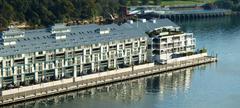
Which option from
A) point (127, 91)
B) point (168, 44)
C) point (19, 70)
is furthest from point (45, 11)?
point (127, 91)

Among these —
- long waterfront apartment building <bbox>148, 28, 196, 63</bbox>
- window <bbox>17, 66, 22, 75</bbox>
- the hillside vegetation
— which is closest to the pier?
long waterfront apartment building <bbox>148, 28, 196, 63</bbox>

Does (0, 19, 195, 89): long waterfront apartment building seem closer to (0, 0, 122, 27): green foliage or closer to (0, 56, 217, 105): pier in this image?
(0, 56, 217, 105): pier

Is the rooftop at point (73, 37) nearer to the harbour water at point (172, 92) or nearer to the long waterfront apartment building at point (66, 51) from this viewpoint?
the long waterfront apartment building at point (66, 51)

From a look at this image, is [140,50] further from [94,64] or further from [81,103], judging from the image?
[81,103]

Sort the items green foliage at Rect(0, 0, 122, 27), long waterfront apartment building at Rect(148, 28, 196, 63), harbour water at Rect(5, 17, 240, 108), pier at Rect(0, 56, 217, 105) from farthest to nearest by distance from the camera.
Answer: green foliage at Rect(0, 0, 122, 27), long waterfront apartment building at Rect(148, 28, 196, 63), pier at Rect(0, 56, 217, 105), harbour water at Rect(5, 17, 240, 108)

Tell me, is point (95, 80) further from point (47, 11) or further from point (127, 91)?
point (47, 11)

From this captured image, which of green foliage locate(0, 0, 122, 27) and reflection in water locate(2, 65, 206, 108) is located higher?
green foliage locate(0, 0, 122, 27)

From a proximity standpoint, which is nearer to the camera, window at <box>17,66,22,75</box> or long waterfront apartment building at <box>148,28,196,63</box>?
window at <box>17,66,22,75</box>
